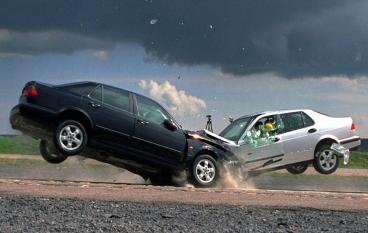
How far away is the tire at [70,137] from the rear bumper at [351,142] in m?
6.74

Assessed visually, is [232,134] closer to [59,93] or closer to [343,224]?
[59,93]

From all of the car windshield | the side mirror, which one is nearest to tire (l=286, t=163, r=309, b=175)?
the car windshield

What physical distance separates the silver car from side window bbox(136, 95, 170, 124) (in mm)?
1846

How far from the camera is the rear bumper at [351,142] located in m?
15.0

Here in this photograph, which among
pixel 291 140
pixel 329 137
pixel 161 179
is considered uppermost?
pixel 329 137

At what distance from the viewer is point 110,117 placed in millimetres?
11633

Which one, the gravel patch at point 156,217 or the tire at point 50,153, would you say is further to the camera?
the tire at point 50,153

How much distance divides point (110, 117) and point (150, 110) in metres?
0.89

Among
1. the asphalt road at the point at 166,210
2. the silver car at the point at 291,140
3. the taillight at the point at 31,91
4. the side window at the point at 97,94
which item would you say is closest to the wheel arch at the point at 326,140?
the silver car at the point at 291,140

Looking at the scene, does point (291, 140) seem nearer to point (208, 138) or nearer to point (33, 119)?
point (208, 138)

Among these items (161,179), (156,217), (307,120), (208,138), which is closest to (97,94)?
(161,179)

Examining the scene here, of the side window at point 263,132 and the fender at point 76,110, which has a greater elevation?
the side window at point 263,132

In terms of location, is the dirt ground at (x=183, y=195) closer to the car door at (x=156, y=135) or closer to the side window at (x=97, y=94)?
the car door at (x=156, y=135)

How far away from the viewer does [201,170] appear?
12172 millimetres
